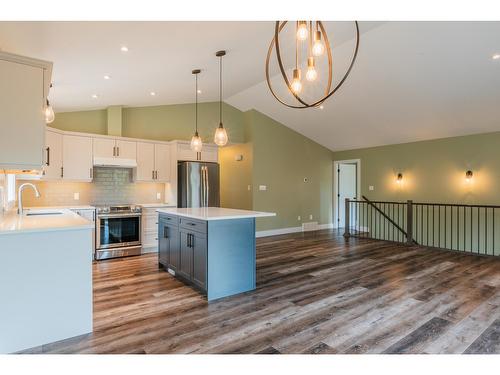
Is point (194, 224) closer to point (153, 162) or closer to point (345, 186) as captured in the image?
point (153, 162)

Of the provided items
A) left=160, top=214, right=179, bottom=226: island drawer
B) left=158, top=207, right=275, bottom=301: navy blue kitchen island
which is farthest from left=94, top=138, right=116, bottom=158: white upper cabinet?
left=158, top=207, right=275, bottom=301: navy blue kitchen island

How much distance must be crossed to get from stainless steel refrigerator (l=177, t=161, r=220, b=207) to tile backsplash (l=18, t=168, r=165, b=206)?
0.58 meters

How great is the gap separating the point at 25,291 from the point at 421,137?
7.68 m

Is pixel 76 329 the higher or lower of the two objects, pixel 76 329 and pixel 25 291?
the lower

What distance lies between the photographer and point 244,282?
132 inches

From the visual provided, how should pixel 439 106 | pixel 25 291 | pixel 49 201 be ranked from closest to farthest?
pixel 25 291, pixel 49 201, pixel 439 106

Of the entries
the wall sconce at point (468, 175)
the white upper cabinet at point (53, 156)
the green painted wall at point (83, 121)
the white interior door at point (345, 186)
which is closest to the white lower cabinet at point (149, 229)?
the white upper cabinet at point (53, 156)

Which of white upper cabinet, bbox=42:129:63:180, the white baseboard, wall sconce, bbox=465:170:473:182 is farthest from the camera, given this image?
the white baseboard

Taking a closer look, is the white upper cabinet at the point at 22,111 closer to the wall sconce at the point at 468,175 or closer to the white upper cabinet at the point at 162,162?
the white upper cabinet at the point at 162,162

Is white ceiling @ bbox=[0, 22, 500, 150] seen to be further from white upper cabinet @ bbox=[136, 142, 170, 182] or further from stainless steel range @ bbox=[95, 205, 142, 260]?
stainless steel range @ bbox=[95, 205, 142, 260]

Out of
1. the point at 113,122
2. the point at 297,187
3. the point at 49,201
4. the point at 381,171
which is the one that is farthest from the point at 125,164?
the point at 381,171

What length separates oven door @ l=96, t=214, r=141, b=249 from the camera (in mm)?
4812

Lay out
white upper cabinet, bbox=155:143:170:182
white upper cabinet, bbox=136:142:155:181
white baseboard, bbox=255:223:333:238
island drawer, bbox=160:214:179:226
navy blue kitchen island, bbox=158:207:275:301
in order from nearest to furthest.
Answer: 1. navy blue kitchen island, bbox=158:207:275:301
2. island drawer, bbox=160:214:179:226
3. white upper cabinet, bbox=136:142:155:181
4. white upper cabinet, bbox=155:143:170:182
5. white baseboard, bbox=255:223:333:238
